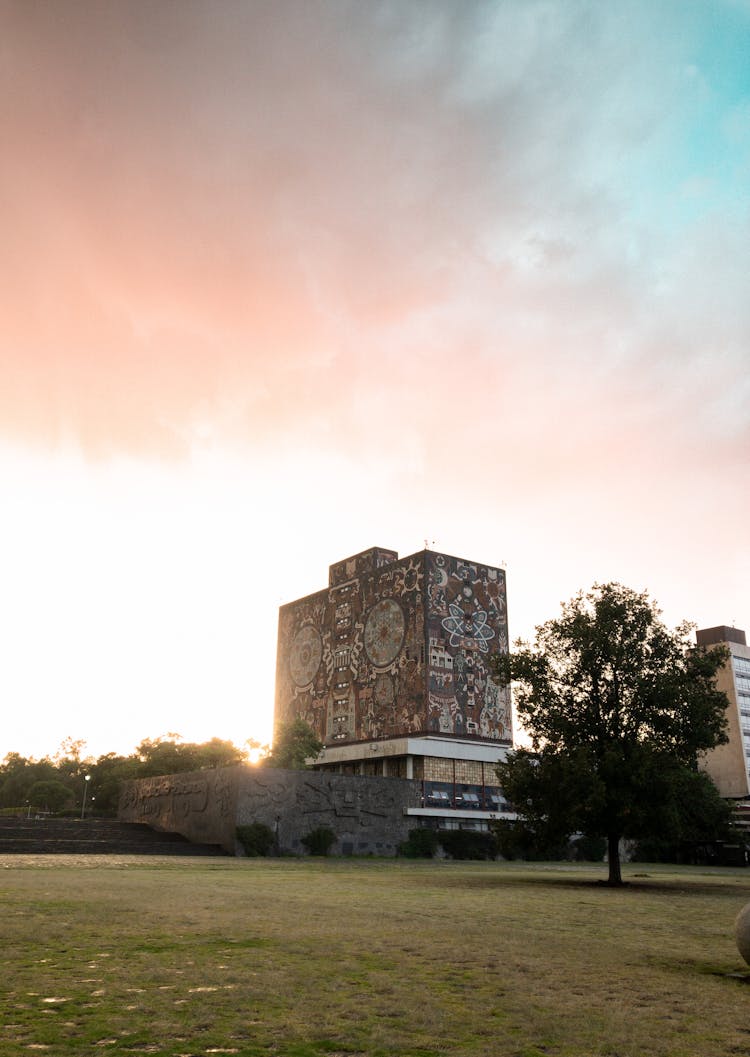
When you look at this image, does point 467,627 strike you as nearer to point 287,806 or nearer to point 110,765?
point 287,806

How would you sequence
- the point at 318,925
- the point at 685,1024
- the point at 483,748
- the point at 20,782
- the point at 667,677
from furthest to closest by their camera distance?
the point at 20,782 → the point at 483,748 → the point at 667,677 → the point at 318,925 → the point at 685,1024

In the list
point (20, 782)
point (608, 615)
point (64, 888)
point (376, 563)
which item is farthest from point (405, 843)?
point (20, 782)

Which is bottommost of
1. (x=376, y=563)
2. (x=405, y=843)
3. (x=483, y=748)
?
(x=405, y=843)

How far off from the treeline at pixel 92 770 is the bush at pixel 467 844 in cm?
2607

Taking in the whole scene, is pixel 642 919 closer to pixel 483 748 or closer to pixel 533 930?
pixel 533 930

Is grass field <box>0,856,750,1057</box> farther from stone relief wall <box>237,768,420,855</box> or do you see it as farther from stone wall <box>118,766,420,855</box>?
stone relief wall <box>237,768,420,855</box>

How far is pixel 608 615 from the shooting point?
26938 millimetres

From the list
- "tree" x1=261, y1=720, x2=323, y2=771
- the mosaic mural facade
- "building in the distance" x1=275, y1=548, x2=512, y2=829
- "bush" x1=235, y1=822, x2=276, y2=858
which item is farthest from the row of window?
"bush" x1=235, y1=822, x2=276, y2=858

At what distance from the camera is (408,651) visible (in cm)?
6850

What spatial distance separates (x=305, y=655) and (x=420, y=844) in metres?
30.6

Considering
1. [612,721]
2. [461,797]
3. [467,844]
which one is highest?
[612,721]

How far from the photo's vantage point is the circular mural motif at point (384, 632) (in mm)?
70188

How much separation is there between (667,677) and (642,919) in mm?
12163

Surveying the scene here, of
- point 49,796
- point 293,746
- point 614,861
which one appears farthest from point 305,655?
point 614,861
